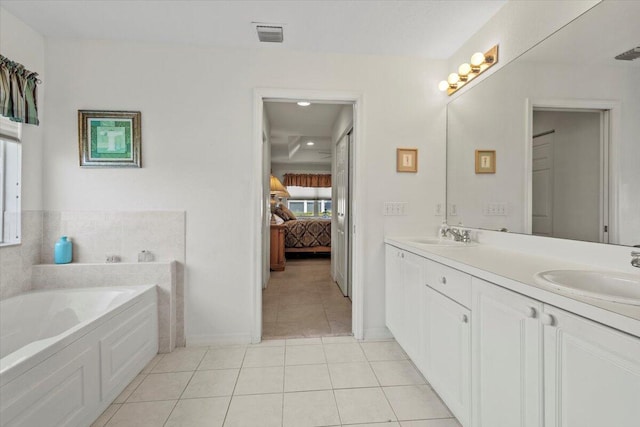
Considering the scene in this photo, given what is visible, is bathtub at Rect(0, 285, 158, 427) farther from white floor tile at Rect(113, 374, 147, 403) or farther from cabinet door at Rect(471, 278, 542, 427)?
cabinet door at Rect(471, 278, 542, 427)

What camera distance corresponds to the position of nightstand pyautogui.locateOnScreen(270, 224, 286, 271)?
487 cm

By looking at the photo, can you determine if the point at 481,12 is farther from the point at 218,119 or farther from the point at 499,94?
the point at 218,119

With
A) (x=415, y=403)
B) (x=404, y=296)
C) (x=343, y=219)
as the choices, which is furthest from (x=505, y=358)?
(x=343, y=219)

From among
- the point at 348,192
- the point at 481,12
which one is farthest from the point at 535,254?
the point at 348,192

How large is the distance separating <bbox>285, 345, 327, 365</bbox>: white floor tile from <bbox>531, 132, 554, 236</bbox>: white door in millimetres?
1639

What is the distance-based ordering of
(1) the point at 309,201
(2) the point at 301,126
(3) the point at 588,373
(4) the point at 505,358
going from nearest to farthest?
(3) the point at 588,373 < (4) the point at 505,358 < (2) the point at 301,126 < (1) the point at 309,201

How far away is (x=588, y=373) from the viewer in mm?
766

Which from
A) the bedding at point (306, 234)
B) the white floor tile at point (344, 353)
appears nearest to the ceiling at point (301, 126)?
the bedding at point (306, 234)

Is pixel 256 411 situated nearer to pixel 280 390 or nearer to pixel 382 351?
pixel 280 390

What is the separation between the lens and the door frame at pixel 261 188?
7.50 ft

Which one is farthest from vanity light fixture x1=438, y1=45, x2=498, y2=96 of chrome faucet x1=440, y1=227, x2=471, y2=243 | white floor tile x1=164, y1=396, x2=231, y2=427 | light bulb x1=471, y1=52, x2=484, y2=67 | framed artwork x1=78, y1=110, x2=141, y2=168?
white floor tile x1=164, y1=396, x2=231, y2=427

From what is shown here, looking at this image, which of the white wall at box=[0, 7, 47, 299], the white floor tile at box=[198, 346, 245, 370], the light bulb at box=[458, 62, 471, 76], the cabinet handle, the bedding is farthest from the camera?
the bedding

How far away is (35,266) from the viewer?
205 cm

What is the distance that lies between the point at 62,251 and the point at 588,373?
9.75ft
